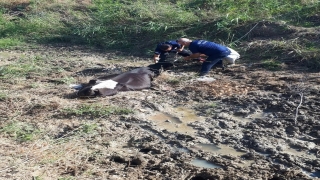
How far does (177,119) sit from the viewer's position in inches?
237

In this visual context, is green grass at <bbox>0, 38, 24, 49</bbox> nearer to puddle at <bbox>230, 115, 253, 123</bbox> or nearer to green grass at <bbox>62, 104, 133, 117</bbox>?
green grass at <bbox>62, 104, 133, 117</bbox>

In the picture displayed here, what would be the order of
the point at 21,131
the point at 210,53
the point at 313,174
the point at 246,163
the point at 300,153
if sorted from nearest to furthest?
the point at 313,174 < the point at 246,163 < the point at 300,153 < the point at 21,131 < the point at 210,53

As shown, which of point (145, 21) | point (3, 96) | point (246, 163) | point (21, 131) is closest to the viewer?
point (246, 163)

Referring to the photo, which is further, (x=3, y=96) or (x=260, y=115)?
(x=3, y=96)

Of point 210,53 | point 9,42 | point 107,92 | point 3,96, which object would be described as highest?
point 210,53

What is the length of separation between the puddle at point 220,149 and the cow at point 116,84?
2.09 metres

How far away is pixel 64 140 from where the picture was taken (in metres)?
5.17

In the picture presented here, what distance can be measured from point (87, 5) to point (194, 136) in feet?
27.7

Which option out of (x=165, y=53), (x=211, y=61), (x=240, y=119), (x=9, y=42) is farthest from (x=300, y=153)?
(x=9, y=42)

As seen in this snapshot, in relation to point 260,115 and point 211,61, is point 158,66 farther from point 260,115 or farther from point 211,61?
point 260,115

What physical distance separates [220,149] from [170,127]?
86 centimetres

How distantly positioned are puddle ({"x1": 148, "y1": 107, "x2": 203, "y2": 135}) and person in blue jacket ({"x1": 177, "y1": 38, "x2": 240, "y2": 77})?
170 cm

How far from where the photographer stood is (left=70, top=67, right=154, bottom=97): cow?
6773mm

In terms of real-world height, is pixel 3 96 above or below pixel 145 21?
below
